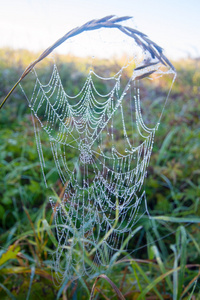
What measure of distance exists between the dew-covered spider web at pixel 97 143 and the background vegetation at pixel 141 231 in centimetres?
11

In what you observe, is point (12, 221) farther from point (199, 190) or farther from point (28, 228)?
point (199, 190)

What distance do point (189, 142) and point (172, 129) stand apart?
0.83 ft

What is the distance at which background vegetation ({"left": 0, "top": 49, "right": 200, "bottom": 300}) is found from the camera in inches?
55.9

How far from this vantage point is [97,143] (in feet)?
9.37

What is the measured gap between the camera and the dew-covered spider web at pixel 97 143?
116 centimetres

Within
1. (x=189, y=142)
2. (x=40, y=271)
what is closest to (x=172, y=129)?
(x=189, y=142)

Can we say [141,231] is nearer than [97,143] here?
Yes

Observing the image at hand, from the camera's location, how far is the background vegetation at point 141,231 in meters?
1.42

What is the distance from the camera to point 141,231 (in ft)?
7.48

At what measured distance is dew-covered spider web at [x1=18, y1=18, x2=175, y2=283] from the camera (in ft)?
3.80

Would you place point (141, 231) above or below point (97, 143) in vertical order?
below

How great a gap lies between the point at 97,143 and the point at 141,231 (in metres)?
0.97

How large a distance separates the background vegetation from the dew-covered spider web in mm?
109

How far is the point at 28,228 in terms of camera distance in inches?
80.4
